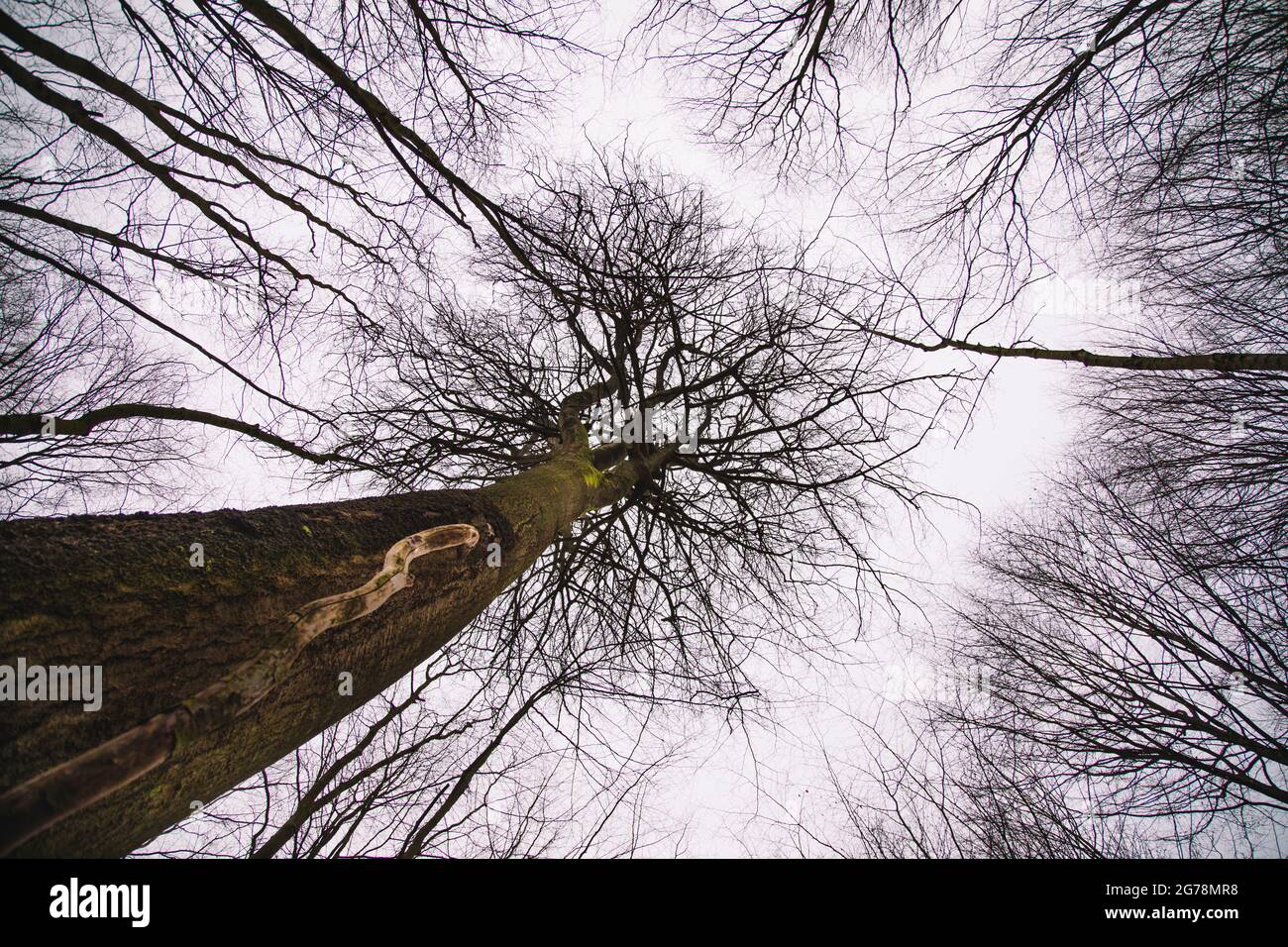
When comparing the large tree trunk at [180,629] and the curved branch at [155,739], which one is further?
the large tree trunk at [180,629]

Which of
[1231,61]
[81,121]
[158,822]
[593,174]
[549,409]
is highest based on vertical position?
[593,174]

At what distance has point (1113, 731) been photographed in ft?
13.1

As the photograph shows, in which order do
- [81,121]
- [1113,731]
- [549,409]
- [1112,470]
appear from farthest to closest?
[549,409] < [1112,470] < [1113,731] < [81,121]

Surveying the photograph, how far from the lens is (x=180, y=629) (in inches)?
47.6

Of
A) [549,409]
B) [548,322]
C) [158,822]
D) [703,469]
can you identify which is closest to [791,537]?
[703,469]

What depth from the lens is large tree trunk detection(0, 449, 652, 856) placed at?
992 mm

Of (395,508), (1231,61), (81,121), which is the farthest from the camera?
(1231,61)

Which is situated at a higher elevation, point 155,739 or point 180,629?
point 180,629

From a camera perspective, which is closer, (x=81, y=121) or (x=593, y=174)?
(x=81, y=121)

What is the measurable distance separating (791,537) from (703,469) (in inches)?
46.0

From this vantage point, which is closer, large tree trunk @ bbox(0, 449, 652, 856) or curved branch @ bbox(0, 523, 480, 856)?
curved branch @ bbox(0, 523, 480, 856)

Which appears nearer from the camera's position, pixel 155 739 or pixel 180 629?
pixel 155 739

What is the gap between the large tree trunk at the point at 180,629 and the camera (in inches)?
39.0

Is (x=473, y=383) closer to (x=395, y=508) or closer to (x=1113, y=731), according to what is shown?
(x=395, y=508)
